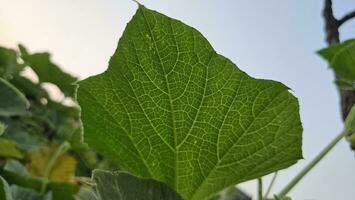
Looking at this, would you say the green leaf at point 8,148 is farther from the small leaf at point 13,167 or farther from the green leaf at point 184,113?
the green leaf at point 184,113

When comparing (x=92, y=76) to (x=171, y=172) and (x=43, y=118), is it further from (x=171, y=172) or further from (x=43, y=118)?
(x=43, y=118)

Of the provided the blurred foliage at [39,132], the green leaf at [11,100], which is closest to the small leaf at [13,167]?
the blurred foliage at [39,132]

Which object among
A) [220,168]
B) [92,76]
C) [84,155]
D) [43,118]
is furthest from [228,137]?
[84,155]

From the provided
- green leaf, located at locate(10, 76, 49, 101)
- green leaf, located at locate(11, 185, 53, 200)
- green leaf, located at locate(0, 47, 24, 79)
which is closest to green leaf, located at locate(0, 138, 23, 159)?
green leaf, located at locate(11, 185, 53, 200)

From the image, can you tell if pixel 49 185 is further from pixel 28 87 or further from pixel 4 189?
pixel 28 87

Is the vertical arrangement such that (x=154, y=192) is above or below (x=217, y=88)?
below

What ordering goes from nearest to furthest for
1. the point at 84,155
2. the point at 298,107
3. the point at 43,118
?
the point at 298,107 < the point at 43,118 < the point at 84,155
